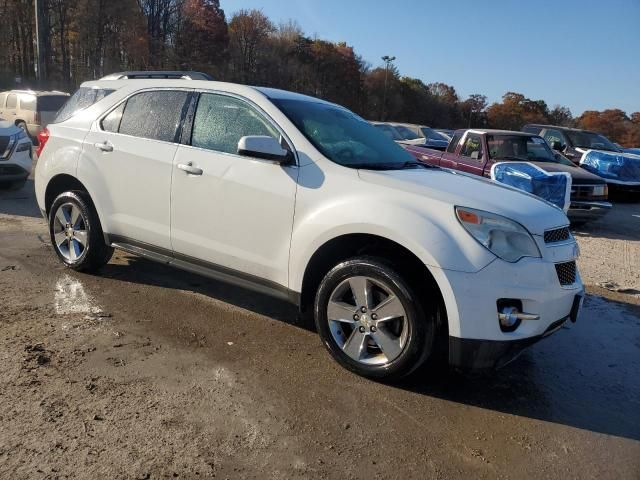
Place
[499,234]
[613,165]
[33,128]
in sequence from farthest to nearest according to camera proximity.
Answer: [33,128] < [613,165] < [499,234]

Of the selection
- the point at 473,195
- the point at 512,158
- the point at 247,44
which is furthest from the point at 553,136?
the point at 247,44

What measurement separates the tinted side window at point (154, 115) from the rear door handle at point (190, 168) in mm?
302

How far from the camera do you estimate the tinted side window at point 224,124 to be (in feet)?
12.9

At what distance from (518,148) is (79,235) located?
7641mm

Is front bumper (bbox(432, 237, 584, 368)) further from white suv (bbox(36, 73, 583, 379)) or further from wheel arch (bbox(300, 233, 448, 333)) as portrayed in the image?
wheel arch (bbox(300, 233, 448, 333))

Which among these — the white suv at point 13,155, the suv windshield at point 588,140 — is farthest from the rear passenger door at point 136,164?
the suv windshield at point 588,140

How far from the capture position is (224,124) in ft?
13.4

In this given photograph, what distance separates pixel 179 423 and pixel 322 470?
2.68 feet

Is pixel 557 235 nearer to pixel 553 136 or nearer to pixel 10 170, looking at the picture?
pixel 10 170

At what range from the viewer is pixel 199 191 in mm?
4016

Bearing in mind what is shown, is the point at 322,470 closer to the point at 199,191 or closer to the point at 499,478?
the point at 499,478

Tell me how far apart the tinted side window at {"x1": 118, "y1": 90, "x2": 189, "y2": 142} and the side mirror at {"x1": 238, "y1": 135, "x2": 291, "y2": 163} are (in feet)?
3.29

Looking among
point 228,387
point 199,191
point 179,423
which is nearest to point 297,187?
A: point 199,191

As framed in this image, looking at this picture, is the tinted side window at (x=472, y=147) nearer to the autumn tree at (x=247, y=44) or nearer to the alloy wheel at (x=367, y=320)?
the alloy wheel at (x=367, y=320)
